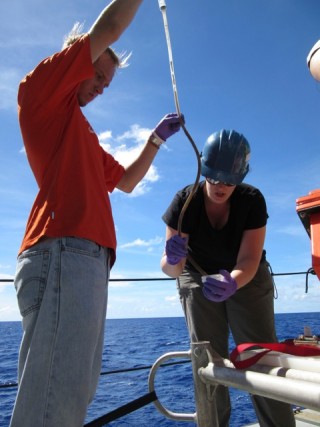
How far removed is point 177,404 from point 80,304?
8850 millimetres

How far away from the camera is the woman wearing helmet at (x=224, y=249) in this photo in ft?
7.00

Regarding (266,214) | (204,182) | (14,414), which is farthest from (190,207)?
(14,414)

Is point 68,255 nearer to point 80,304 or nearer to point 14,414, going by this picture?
point 80,304

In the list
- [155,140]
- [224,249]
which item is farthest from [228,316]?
[155,140]

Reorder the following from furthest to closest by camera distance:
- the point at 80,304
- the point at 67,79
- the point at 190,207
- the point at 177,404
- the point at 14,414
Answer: the point at 177,404, the point at 190,207, the point at 67,79, the point at 80,304, the point at 14,414

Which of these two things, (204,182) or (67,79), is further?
(204,182)

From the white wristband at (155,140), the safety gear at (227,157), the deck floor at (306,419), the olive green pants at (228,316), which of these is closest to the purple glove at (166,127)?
the white wristband at (155,140)

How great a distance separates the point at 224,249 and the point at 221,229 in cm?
11

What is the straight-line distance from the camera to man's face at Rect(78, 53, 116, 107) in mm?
1535

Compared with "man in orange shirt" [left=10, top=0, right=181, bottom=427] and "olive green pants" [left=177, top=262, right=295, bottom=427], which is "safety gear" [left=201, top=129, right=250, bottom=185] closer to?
"olive green pants" [left=177, top=262, right=295, bottom=427]

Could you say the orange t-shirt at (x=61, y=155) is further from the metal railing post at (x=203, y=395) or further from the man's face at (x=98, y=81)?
the metal railing post at (x=203, y=395)

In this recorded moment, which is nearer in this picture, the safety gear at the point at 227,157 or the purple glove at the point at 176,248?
the purple glove at the point at 176,248

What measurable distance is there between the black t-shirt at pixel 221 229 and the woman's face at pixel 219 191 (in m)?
0.08

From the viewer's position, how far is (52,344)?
1.08 meters
